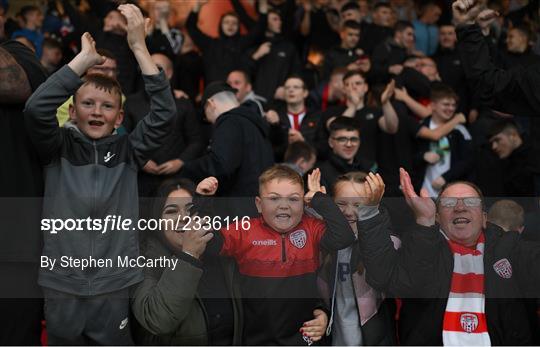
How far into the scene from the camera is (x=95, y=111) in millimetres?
4551

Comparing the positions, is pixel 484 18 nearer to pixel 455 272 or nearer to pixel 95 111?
pixel 455 272

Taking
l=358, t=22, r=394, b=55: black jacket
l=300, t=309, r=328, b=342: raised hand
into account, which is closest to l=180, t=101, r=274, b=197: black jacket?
l=300, t=309, r=328, b=342: raised hand

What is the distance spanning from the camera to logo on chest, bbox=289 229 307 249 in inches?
180

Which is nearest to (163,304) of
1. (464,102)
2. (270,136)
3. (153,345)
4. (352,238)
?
(153,345)

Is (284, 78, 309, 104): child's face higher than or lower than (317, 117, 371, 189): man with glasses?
higher

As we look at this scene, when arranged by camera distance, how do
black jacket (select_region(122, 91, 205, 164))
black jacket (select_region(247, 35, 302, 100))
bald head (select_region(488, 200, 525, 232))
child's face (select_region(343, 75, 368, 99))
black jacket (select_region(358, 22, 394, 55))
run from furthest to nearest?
1. black jacket (select_region(358, 22, 394, 55))
2. black jacket (select_region(247, 35, 302, 100))
3. child's face (select_region(343, 75, 368, 99))
4. black jacket (select_region(122, 91, 205, 164))
5. bald head (select_region(488, 200, 525, 232))

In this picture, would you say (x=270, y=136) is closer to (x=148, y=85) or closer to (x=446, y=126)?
(x=446, y=126)

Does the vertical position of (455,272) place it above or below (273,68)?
below

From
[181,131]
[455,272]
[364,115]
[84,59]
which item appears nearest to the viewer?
[84,59]

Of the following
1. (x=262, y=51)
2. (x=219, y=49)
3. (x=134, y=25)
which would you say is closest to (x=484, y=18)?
(x=134, y=25)

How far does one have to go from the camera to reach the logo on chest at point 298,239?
457cm

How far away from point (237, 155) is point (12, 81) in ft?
6.79

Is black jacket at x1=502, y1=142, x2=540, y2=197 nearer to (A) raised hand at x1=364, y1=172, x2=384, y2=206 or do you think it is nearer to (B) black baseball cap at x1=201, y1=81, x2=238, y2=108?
(B) black baseball cap at x1=201, y1=81, x2=238, y2=108

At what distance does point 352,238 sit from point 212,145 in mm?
1913
